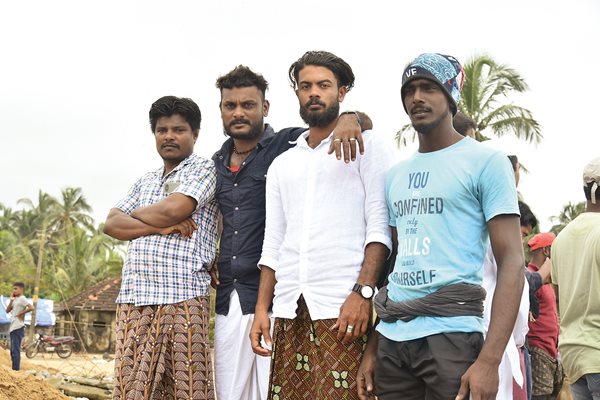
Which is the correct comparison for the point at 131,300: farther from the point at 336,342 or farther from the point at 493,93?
the point at 493,93

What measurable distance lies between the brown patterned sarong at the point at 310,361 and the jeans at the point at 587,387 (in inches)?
48.5

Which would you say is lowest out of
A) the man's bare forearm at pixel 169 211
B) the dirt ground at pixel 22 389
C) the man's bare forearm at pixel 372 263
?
the dirt ground at pixel 22 389

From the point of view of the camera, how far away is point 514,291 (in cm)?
244

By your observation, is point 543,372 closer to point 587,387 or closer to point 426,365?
point 587,387

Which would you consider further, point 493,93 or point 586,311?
point 493,93

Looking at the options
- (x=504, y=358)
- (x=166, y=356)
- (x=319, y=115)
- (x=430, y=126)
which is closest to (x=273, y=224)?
(x=319, y=115)

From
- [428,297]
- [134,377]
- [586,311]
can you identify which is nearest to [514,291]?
[428,297]

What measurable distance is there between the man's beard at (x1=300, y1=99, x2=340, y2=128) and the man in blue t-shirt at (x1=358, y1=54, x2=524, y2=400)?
651mm

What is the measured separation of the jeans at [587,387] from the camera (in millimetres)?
3459

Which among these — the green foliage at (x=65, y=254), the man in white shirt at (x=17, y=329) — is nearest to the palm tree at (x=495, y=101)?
the man in white shirt at (x=17, y=329)

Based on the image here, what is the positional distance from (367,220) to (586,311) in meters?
1.30

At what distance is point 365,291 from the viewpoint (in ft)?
10.1

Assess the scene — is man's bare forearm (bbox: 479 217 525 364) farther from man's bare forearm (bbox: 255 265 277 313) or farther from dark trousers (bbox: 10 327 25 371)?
dark trousers (bbox: 10 327 25 371)

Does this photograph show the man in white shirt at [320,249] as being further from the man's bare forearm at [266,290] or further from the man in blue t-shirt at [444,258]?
the man in blue t-shirt at [444,258]
